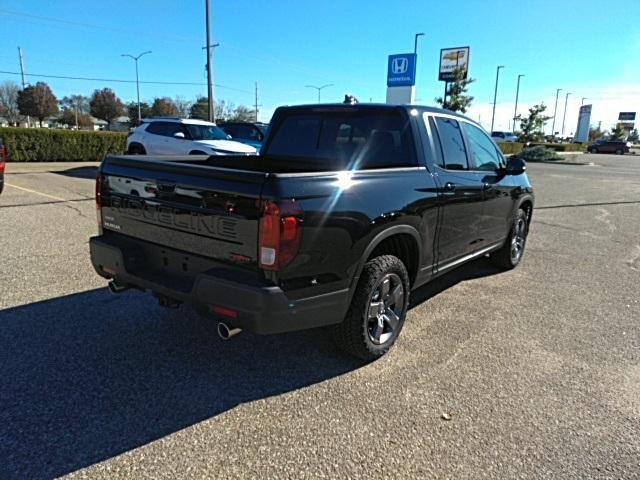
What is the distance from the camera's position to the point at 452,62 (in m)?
36.9

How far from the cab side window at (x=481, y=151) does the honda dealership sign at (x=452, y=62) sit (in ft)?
112

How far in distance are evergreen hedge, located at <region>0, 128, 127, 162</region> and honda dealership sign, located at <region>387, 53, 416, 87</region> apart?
44.2 feet

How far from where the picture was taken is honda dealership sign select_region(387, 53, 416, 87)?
893 inches

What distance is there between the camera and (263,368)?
11.1ft

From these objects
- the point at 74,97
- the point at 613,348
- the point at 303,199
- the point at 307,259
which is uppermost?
the point at 74,97

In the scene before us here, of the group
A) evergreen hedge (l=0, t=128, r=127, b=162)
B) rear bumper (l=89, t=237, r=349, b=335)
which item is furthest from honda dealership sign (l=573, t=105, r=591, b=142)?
rear bumper (l=89, t=237, r=349, b=335)

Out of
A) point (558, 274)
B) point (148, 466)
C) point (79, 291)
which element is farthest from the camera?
point (558, 274)

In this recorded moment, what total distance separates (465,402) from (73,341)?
2.90 metres

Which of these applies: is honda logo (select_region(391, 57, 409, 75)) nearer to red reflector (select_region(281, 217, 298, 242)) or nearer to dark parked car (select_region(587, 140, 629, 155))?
red reflector (select_region(281, 217, 298, 242))

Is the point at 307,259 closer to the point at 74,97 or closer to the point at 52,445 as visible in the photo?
the point at 52,445

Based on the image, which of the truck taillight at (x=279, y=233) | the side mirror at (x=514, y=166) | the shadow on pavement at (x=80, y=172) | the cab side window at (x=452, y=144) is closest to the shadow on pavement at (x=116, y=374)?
the truck taillight at (x=279, y=233)

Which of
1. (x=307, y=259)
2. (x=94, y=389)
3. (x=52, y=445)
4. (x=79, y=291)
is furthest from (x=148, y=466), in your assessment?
(x=79, y=291)

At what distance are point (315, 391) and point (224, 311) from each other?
0.86 meters

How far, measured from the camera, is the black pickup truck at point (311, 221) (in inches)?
106
